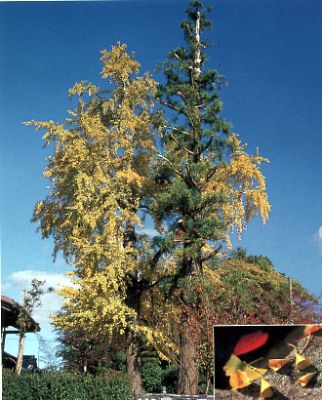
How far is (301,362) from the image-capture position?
25.6ft

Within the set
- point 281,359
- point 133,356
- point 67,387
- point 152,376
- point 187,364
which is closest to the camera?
point 281,359

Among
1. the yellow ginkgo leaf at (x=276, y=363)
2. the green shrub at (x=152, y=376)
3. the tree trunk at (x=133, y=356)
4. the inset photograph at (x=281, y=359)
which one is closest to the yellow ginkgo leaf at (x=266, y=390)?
the inset photograph at (x=281, y=359)

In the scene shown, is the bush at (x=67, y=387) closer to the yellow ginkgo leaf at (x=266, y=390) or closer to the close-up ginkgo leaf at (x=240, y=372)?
the close-up ginkgo leaf at (x=240, y=372)

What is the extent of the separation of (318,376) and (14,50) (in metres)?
10.3

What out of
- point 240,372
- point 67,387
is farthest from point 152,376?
point 240,372

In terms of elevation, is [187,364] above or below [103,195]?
below

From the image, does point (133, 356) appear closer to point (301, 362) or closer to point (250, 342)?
point (250, 342)

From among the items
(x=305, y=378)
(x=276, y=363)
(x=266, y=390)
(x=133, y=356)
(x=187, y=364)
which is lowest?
(x=266, y=390)

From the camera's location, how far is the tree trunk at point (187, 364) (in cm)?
1244

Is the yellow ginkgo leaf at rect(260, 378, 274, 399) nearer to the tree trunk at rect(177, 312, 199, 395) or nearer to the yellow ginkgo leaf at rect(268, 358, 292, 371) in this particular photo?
the yellow ginkgo leaf at rect(268, 358, 292, 371)

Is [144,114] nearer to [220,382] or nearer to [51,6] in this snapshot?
[51,6]

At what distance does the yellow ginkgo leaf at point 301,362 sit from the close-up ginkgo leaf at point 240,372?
0.38 meters

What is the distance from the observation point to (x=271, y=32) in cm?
1440

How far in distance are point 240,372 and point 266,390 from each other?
0.35 meters
